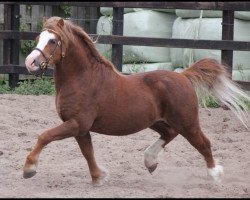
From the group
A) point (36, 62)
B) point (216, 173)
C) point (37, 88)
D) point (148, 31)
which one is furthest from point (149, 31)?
point (36, 62)

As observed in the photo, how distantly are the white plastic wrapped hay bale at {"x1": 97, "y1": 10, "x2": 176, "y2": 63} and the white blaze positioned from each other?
6929 millimetres

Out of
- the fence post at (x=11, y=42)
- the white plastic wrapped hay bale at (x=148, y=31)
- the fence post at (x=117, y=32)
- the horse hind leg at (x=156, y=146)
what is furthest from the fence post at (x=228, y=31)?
the fence post at (x=11, y=42)

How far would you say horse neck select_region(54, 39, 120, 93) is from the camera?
598cm

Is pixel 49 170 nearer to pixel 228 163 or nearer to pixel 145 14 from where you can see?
pixel 228 163

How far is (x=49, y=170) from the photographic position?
267 inches

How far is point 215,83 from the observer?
6832mm

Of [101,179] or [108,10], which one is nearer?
[101,179]


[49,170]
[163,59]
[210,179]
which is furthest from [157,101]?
[163,59]

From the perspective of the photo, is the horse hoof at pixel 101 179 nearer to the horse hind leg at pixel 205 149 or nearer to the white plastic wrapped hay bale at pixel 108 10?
the horse hind leg at pixel 205 149

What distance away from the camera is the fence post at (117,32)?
443 inches

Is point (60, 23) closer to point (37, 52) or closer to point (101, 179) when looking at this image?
point (37, 52)

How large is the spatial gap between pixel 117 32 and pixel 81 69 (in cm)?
541

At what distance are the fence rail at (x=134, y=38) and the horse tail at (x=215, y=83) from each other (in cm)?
337

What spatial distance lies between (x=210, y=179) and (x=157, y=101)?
91 centimetres
